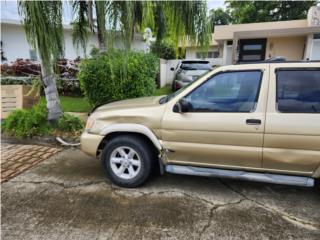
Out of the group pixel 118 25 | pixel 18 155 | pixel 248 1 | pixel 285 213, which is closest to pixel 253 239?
pixel 285 213

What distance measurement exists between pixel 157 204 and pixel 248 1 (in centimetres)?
3034

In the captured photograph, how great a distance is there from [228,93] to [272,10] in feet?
97.9

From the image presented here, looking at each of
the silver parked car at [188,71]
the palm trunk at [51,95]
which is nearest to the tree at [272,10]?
the silver parked car at [188,71]

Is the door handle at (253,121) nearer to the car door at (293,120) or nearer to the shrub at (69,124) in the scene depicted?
the car door at (293,120)

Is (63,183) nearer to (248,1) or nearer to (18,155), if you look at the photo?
(18,155)

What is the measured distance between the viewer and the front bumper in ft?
12.7

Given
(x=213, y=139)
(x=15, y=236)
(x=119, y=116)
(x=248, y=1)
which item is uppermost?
(x=248, y=1)

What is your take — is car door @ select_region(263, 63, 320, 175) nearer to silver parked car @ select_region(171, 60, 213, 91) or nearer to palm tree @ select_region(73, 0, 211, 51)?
palm tree @ select_region(73, 0, 211, 51)

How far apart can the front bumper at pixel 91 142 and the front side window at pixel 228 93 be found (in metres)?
1.46

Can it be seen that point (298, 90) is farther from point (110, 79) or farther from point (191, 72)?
point (191, 72)

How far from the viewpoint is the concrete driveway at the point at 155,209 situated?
113 inches

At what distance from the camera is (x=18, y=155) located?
525cm

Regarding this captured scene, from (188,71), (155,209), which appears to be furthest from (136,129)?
(188,71)

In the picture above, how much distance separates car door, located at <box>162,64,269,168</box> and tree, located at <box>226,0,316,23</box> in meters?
28.2
